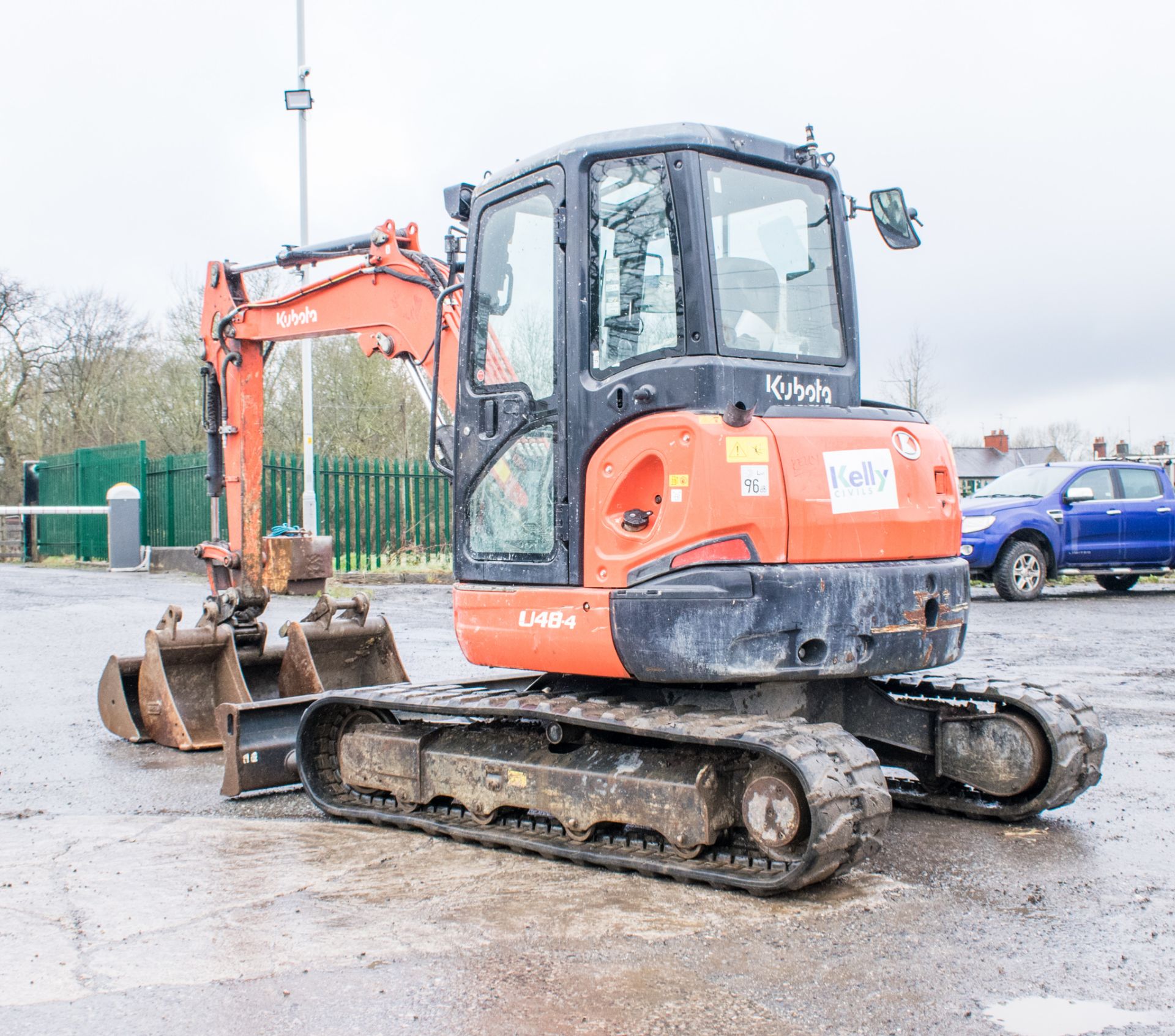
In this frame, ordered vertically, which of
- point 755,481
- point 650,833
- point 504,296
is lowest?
point 650,833

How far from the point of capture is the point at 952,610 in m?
5.15

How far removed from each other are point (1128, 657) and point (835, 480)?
23.7 ft

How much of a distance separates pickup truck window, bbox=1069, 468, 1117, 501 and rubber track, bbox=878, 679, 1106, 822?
1210cm

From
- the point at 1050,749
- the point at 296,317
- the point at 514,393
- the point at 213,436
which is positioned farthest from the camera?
the point at 213,436

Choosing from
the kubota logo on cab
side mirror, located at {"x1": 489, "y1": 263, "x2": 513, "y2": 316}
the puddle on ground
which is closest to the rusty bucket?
side mirror, located at {"x1": 489, "y1": 263, "x2": 513, "y2": 316}

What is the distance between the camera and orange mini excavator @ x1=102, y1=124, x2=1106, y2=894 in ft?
14.8

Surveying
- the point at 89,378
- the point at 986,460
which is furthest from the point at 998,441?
the point at 89,378

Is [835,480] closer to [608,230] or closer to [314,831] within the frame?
[608,230]

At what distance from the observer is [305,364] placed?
19.8 metres

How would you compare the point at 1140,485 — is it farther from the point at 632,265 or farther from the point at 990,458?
the point at 990,458

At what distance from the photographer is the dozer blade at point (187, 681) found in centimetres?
727

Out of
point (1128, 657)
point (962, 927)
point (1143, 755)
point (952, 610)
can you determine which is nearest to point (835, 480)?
point (952, 610)

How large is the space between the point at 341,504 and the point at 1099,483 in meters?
12.2

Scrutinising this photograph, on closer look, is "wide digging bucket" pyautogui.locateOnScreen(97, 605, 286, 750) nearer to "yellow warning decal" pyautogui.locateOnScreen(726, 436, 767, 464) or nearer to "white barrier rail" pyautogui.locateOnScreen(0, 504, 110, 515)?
"yellow warning decal" pyautogui.locateOnScreen(726, 436, 767, 464)
